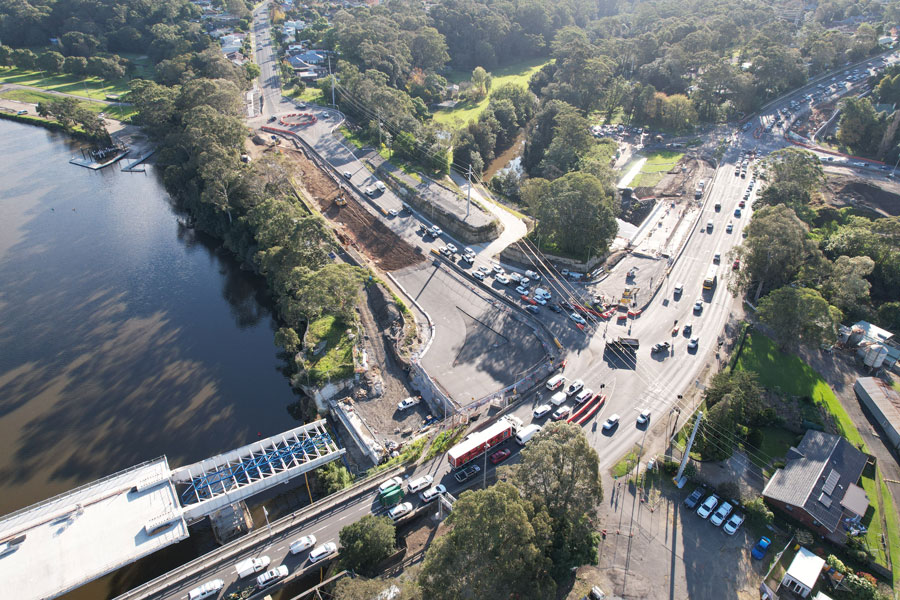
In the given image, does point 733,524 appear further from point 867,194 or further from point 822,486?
point 867,194

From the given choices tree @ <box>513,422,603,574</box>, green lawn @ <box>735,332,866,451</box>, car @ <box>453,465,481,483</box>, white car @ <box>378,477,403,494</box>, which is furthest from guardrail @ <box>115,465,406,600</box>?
green lawn @ <box>735,332,866,451</box>

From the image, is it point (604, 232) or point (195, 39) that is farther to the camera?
point (195, 39)

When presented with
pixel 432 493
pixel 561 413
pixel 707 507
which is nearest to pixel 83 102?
pixel 432 493

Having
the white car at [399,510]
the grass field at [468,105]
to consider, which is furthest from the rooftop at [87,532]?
the grass field at [468,105]

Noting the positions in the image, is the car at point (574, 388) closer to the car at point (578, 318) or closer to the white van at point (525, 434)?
the white van at point (525, 434)

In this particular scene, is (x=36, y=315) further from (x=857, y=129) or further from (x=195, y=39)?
(x=857, y=129)

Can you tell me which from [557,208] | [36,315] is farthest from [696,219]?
[36,315]
